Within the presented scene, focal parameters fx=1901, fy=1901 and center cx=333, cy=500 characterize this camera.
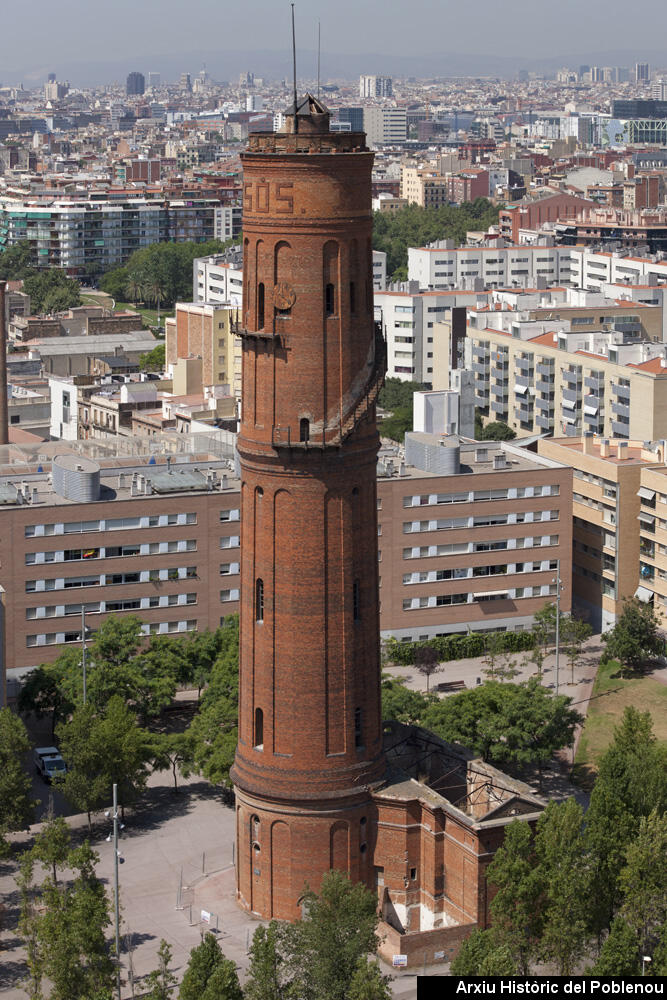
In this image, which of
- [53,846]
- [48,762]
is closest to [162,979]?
[53,846]

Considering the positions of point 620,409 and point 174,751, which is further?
point 620,409

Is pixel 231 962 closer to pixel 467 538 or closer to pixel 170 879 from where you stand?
pixel 170 879

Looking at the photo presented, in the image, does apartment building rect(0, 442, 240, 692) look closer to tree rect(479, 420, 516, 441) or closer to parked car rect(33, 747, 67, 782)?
parked car rect(33, 747, 67, 782)

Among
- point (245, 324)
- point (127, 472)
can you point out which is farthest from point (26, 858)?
point (127, 472)

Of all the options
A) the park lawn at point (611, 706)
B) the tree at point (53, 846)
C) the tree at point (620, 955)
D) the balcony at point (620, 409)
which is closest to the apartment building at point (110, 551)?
the park lawn at point (611, 706)

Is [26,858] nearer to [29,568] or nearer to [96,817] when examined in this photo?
[96,817]

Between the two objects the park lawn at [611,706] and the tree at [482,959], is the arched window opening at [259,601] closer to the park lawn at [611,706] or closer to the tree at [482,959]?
the tree at [482,959]

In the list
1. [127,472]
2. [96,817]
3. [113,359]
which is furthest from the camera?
[113,359]
